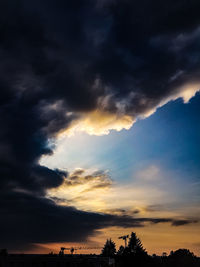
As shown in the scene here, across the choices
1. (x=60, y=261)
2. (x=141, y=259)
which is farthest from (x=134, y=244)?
(x=60, y=261)

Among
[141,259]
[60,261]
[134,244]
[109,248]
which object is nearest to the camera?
[60,261]

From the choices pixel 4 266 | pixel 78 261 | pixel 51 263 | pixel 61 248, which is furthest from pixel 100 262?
pixel 61 248

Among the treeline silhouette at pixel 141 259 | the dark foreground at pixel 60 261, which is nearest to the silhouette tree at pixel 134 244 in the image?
the treeline silhouette at pixel 141 259

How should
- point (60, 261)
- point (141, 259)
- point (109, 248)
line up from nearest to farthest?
point (60, 261)
point (141, 259)
point (109, 248)

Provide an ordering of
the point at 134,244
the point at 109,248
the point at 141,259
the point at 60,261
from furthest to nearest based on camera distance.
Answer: the point at 109,248 < the point at 134,244 < the point at 141,259 < the point at 60,261

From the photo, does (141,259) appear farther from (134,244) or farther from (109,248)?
(109,248)

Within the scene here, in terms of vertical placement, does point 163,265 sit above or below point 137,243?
below

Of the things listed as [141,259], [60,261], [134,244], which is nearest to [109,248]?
[134,244]

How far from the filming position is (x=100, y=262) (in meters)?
87.6

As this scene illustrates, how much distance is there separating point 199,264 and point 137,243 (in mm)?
33550

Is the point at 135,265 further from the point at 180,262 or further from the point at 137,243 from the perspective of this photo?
the point at 137,243

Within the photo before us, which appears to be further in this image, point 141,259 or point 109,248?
point 109,248

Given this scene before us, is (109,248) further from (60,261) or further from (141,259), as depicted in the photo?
(60,261)

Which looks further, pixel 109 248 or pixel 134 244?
pixel 109 248
